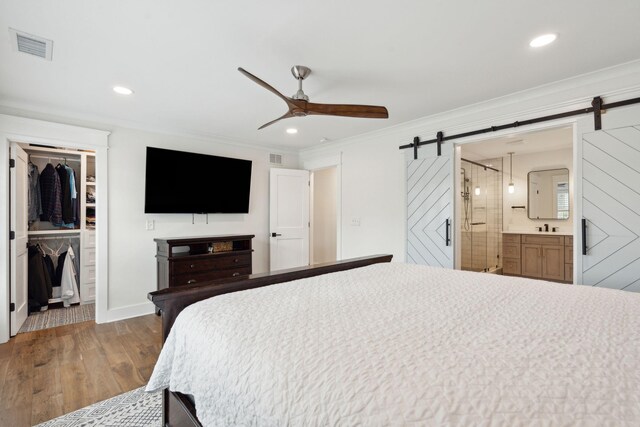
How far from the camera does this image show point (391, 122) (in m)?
3.83

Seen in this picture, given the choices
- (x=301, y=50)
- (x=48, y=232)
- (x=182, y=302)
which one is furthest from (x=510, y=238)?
(x=48, y=232)

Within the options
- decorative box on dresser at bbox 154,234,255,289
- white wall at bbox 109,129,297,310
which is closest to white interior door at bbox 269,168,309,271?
decorative box on dresser at bbox 154,234,255,289

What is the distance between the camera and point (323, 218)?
6539mm

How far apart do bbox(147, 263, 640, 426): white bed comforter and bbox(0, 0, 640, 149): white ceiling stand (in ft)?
5.17

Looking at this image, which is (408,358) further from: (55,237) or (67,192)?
(55,237)

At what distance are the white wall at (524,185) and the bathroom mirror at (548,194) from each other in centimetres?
7

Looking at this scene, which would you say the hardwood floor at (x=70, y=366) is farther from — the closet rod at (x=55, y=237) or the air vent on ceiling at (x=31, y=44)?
the air vent on ceiling at (x=31, y=44)

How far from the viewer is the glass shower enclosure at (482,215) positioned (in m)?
5.43

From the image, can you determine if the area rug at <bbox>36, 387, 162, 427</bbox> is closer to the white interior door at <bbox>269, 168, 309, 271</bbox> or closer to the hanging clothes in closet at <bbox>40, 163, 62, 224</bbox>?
the white interior door at <bbox>269, 168, 309, 271</bbox>

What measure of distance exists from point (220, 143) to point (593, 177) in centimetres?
427

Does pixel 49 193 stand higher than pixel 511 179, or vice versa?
pixel 511 179

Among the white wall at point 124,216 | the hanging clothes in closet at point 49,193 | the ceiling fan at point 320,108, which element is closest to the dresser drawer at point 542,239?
the ceiling fan at point 320,108

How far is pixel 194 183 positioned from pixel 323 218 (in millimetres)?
3003

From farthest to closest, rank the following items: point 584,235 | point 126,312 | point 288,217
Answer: point 288,217 → point 126,312 → point 584,235
